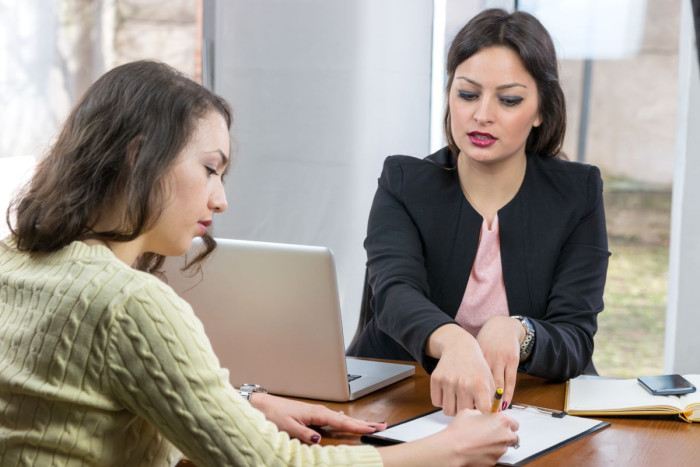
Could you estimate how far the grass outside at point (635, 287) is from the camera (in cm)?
523

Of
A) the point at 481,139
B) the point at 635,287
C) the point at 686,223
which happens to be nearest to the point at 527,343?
the point at 481,139

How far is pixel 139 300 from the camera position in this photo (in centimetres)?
109

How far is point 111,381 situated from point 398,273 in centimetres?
89

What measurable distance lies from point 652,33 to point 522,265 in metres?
4.23

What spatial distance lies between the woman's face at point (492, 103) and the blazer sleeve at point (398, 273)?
0.21 meters

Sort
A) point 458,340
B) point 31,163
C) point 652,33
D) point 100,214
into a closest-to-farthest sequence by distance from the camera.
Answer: point 100,214
point 458,340
point 31,163
point 652,33

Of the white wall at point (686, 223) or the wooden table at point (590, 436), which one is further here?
the white wall at point (686, 223)

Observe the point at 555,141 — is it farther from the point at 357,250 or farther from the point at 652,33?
the point at 652,33

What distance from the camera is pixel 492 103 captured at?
6.34ft

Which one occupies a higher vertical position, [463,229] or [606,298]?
[463,229]

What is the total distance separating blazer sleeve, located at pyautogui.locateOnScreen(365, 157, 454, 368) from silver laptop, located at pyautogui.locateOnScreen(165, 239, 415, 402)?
0.12 meters

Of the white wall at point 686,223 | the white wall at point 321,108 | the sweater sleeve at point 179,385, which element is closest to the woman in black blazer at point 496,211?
the sweater sleeve at point 179,385

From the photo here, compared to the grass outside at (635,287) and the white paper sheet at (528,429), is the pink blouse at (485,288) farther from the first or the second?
the grass outside at (635,287)

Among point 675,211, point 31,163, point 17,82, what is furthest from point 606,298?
point 31,163
